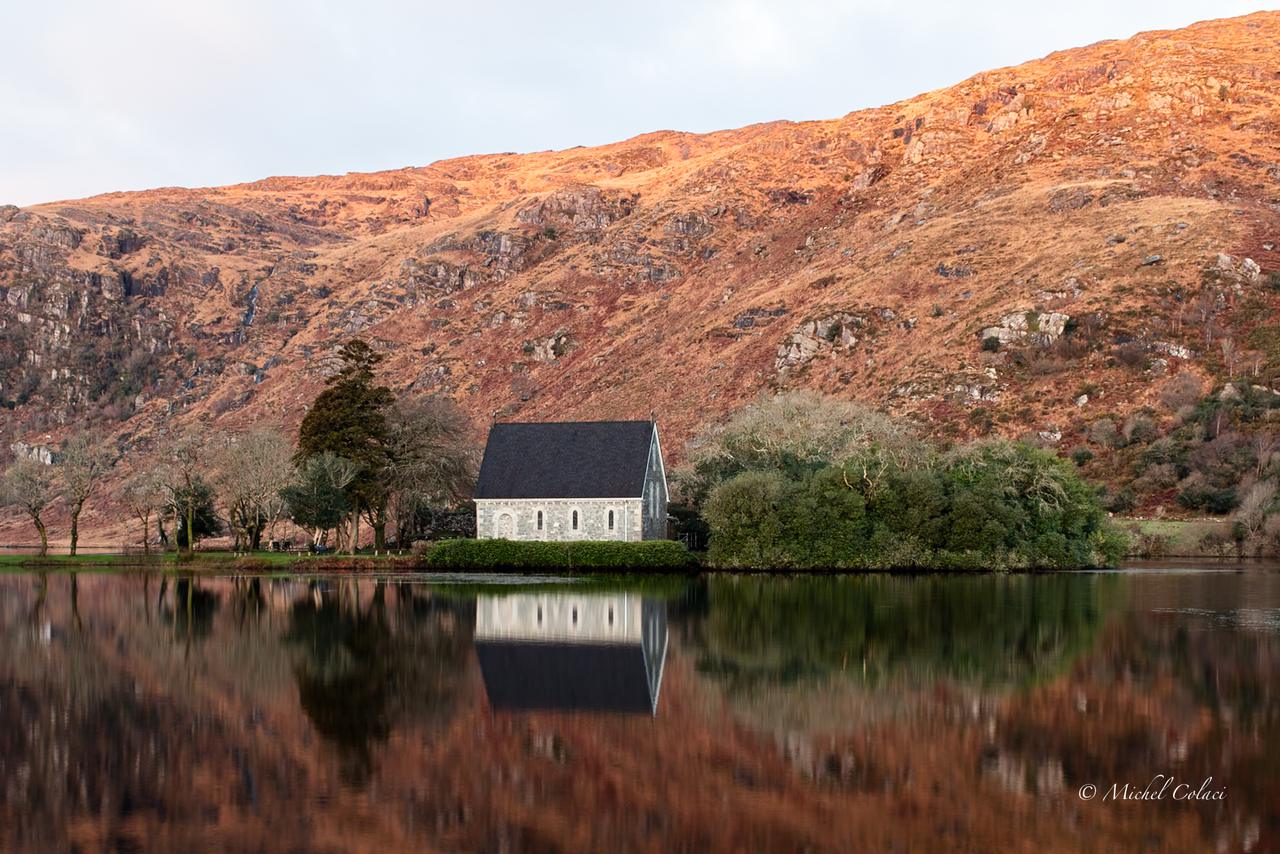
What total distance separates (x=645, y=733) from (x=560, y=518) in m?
48.3

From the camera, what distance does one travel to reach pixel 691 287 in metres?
153

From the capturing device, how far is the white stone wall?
64250 millimetres

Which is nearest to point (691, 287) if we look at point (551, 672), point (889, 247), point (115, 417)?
point (889, 247)

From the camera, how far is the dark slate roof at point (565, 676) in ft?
64.8

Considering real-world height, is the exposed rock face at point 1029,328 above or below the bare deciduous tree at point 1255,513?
above

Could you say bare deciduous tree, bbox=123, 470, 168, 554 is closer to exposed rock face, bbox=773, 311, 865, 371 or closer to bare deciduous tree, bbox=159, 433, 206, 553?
bare deciduous tree, bbox=159, 433, 206, 553

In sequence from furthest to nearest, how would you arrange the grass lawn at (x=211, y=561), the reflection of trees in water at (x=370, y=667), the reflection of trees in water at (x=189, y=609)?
the grass lawn at (x=211, y=561) → the reflection of trees in water at (x=189, y=609) → the reflection of trees in water at (x=370, y=667)

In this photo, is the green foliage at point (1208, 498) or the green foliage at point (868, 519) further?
the green foliage at point (1208, 498)

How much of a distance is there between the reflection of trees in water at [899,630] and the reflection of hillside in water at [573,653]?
1622mm

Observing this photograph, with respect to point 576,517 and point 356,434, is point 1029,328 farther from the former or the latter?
point 356,434

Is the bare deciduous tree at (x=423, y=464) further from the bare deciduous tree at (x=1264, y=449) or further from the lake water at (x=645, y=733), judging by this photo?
the bare deciduous tree at (x=1264, y=449)

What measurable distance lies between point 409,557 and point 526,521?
6801mm

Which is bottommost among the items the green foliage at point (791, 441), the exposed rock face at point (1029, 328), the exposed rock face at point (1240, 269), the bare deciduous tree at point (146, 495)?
the bare deciduous tree at point (146, 495)

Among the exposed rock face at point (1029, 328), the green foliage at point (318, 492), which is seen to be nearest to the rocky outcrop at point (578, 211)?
the exposed rock face at point (1029, 328)
